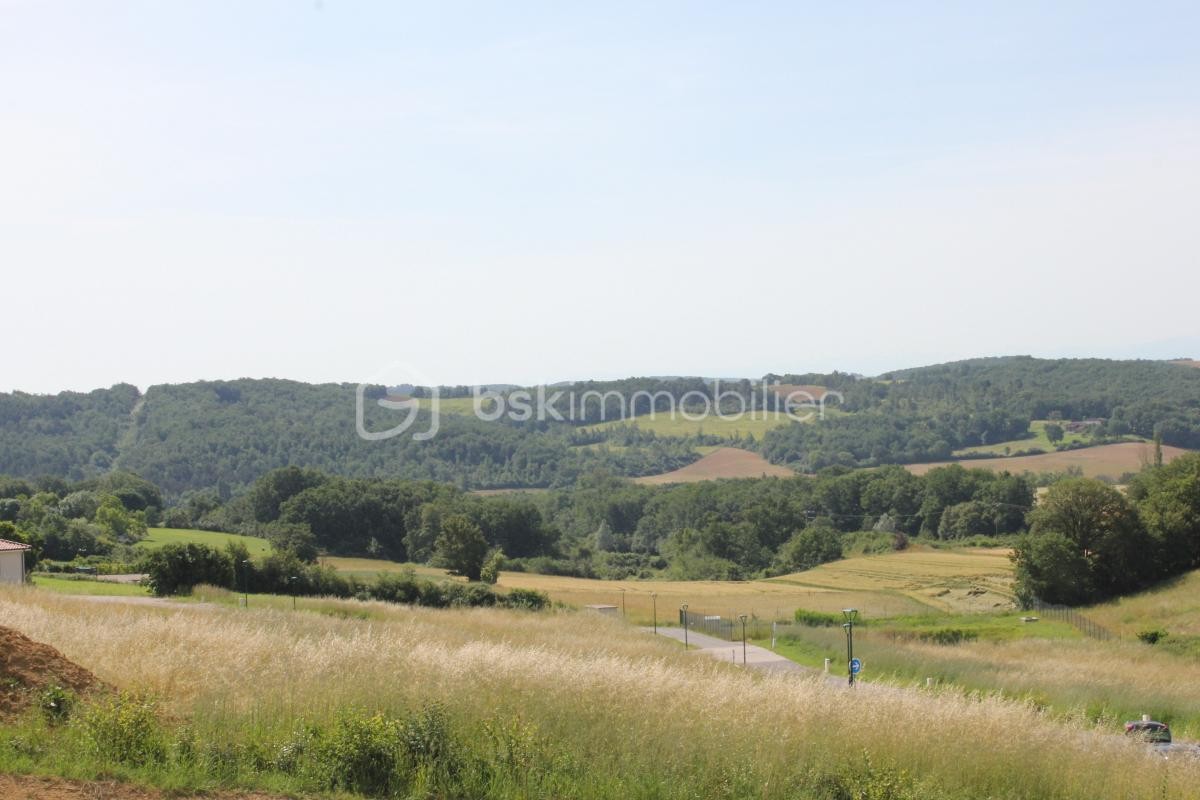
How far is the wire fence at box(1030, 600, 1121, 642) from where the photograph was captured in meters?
49.0

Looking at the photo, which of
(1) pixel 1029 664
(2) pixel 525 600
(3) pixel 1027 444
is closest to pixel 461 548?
(2) pixel 525 600

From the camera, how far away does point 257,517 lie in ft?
361

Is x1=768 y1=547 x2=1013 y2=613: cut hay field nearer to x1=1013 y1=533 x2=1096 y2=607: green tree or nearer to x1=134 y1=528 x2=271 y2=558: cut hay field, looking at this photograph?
x1=1013 y1=533 x2=1096 y2=607: green tree

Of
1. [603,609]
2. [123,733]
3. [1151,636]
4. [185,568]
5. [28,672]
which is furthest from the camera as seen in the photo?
[603,609]

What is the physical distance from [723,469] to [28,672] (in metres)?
156

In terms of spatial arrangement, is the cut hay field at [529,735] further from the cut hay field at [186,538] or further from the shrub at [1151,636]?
the cut hay field at [186,538]

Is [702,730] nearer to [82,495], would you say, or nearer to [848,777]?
[848,777]

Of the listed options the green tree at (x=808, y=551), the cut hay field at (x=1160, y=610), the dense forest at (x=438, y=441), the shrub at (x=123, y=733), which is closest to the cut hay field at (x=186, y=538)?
the green tree at (x=808, y=551)

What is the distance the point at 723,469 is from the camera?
540ft

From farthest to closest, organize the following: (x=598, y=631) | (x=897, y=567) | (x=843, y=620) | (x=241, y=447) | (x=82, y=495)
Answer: (x=241, y=447) < (x=82, y=495) < (x=897, y=567) < (x=843, y=620) < (x=598, y=631)

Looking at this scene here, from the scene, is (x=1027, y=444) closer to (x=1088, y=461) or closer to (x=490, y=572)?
(x=1088, y=461)

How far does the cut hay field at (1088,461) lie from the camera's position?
420 feet

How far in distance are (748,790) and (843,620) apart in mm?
42704

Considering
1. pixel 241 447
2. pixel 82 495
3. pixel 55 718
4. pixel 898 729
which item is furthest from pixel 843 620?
pixel 241 447
